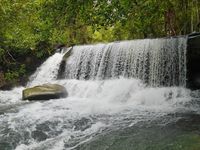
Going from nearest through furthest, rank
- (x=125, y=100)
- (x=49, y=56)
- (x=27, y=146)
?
(x=27, y=146) < (x=125, y=100) < (x=49, y=56)

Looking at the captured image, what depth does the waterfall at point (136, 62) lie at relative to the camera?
1286 centimetres

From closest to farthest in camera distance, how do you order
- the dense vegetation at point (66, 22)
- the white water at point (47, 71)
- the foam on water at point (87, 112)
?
the dense vegetation at point (66, 22)
the foam on water at point (87, 112)
the white water at point (47, 71)

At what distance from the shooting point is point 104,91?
13.3 m

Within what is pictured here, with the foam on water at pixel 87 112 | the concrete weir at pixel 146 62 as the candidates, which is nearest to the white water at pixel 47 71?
the concrete weir at pixel 146 62

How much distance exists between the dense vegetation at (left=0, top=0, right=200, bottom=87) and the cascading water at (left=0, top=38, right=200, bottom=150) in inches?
47.4

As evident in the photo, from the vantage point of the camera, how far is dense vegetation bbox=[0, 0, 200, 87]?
6137 millimetres

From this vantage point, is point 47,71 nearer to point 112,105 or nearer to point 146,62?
point 146,62

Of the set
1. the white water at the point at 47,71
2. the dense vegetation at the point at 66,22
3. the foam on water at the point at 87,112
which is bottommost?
the foam on water at the point at 87,112

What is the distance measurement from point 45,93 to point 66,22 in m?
7.15

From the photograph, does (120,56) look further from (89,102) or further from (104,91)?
(89,102)

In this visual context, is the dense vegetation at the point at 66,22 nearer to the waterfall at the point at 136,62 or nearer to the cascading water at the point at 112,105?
the waterfall at the point at 136,62

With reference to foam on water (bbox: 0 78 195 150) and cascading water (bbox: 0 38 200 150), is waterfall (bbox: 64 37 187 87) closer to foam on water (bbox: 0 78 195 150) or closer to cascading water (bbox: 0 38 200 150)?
cascading water (bbox: 0 38 200 150)

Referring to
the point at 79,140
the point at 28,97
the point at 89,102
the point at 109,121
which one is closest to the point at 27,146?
the point at 79,140

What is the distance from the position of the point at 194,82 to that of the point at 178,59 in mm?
1043
